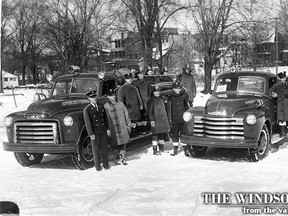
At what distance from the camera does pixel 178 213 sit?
565cm

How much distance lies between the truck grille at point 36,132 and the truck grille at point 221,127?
120 inches

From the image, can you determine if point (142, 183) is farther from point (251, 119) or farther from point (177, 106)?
point (177, 106)

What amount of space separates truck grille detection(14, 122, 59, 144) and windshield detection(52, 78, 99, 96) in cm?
157

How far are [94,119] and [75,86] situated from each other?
1.98 metres

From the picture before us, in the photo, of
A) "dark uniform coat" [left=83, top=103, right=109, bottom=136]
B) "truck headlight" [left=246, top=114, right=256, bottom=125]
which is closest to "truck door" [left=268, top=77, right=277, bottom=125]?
"truck headlight" [left=246, top=114, right=256, bottom=125]

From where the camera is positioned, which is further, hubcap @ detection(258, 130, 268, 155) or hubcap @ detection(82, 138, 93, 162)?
hubcap @ detection(258, 130, 268, 155)

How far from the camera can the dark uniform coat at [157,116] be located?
9914 mm

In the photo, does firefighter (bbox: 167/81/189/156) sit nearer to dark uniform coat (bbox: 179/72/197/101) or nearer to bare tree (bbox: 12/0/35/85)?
dark uniform coat (bbox: 179/72/197/101)

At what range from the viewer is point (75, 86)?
997cm

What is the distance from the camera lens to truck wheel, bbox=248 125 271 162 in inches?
351

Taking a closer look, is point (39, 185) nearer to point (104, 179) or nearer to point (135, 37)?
point (104, 179)

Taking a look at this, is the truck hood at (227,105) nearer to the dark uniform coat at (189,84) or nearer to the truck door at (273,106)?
the truck door at (273,106)

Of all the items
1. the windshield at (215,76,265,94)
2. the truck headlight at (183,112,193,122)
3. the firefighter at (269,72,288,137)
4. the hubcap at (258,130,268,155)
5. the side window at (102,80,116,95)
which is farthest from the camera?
the firefighter at (269,72,288,137)

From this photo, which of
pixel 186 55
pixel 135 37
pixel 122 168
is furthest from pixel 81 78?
pixel 186 55
